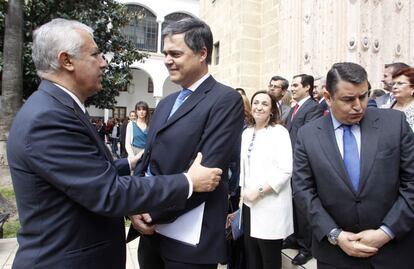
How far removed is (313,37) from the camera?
7.98 m

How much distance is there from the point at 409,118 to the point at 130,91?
30.1 metres

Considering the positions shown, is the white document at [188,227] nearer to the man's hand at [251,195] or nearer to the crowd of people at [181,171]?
the crowd of people at [181,171]

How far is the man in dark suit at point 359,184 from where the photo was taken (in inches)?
79.9

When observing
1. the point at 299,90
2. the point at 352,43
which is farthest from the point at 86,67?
the point at 352,43

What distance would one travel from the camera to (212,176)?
70.7 inches

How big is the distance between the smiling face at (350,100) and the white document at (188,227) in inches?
40.3

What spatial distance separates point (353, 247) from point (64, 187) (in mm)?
1552

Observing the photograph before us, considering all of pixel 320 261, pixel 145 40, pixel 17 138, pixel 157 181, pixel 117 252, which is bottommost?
pixel 320 261

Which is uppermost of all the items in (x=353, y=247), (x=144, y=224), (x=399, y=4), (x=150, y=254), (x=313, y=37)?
(x=399, y=4)

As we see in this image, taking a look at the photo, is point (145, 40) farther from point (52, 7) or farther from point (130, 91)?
point (52, 7)

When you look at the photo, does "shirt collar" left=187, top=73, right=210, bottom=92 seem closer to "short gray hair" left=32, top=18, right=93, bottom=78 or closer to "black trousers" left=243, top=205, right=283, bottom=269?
"short gray hair" left=32, top=18, right=93, bottom=78

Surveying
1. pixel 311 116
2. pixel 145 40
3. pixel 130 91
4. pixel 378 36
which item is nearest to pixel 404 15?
pixel 378 36

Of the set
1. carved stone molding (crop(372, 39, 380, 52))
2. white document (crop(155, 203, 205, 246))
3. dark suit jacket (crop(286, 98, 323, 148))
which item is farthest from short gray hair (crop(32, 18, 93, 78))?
carved stone molding (crop(372, 39, 380, 52))

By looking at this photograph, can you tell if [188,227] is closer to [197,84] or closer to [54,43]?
[197,84]
